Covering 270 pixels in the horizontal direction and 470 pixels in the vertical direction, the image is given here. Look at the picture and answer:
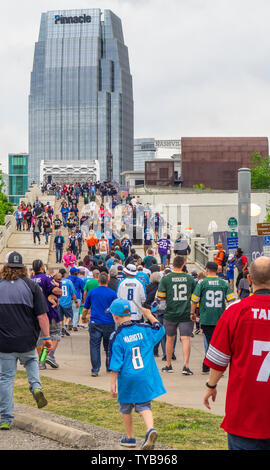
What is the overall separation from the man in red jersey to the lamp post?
14.7 m

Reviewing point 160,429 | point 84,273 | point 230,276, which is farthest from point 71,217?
point 160,429

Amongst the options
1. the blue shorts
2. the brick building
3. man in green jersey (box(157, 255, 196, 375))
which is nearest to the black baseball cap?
the blue shorts

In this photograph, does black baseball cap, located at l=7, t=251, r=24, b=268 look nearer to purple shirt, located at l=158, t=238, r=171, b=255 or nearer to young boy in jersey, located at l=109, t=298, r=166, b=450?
young boy in jersey, located at l=109, t=298, r=166, b=450

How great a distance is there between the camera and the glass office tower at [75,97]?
183 meters

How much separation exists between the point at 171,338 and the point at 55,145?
177 m

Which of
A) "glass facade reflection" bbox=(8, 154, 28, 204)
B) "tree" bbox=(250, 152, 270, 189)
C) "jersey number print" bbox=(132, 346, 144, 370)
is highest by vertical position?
"glass facade reflection" bbox=(8, 154, 28, 204)

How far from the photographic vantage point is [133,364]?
615 centimetres

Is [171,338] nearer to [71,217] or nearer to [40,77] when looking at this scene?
[71,217]

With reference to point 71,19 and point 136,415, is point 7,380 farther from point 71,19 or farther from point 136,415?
point 71,19

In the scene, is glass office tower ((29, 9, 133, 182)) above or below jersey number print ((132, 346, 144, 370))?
above

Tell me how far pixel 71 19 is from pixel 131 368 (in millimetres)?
194371

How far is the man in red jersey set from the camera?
13.9ft

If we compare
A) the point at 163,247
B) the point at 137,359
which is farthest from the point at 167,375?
the point at 163,247

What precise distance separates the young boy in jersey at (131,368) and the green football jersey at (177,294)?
4617 mm
